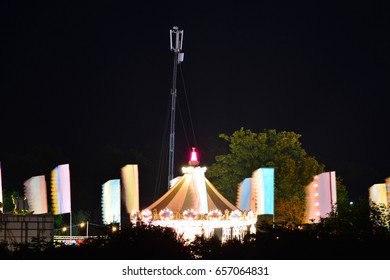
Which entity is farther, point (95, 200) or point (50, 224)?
point (95, 200)

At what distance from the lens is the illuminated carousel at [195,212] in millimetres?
29672

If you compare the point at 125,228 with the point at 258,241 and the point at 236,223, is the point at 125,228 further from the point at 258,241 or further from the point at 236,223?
the point at 236,223

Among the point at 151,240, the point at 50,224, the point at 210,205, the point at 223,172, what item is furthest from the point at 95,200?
the point at 151,240

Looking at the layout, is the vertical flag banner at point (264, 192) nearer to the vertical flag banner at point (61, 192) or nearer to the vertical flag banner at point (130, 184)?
the vertical flag banner at point (130, 184)

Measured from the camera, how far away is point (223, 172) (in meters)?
50.3

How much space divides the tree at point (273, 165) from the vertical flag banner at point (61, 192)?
60.9 feet

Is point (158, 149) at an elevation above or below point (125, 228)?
above

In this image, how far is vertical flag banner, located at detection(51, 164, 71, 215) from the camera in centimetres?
3114

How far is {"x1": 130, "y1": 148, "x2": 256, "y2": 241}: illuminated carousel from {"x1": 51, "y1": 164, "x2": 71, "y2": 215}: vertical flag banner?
270 cm

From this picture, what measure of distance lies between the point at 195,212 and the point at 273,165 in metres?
19.6

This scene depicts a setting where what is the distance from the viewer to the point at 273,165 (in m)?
49.0
